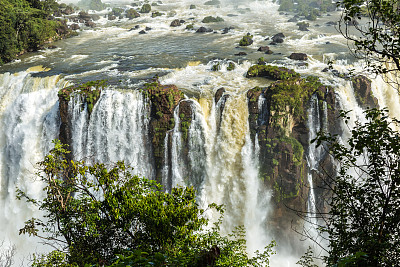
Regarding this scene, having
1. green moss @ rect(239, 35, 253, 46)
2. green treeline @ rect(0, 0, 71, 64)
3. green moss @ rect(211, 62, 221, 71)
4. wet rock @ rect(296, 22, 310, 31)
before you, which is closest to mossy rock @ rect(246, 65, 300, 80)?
green moss @ rect(211, 62, 221, 71)

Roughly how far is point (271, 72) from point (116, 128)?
10.8m

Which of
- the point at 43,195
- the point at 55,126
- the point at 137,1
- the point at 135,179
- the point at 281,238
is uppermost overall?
the point at 137,1

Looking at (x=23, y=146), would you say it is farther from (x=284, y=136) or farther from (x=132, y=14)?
(x=132, y=14)

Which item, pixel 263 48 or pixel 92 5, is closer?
pixel 263 48

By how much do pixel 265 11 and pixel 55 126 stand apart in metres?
39.7

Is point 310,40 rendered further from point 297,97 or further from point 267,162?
point 267,162

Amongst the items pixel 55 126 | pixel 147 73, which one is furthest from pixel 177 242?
pixel 147 73

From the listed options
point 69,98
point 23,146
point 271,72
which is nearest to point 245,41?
point 271,72

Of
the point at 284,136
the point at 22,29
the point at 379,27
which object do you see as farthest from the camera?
the point at 22,29

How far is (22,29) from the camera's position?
3259cm

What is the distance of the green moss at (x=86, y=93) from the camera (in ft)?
66.0

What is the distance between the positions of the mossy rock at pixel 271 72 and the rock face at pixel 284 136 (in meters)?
1.95

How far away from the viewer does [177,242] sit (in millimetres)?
8578

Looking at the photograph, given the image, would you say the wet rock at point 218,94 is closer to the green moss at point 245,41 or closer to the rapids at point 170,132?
the rapids at point 170,132
